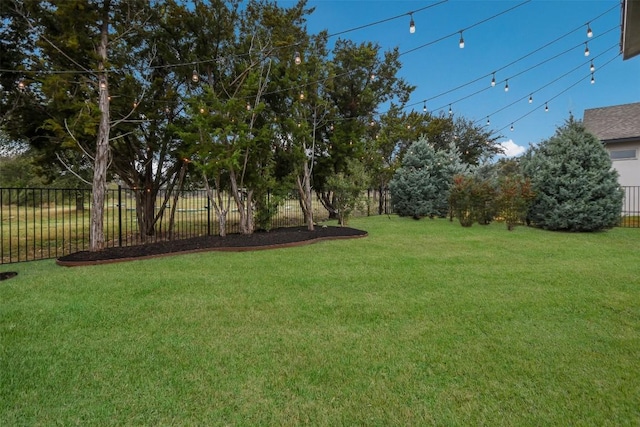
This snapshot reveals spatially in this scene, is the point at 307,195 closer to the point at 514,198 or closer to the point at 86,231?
the point at 514,198

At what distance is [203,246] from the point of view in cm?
669

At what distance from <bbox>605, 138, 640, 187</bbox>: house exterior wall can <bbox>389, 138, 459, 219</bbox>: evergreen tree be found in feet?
23.8

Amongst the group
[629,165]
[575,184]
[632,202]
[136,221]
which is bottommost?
[136,221]

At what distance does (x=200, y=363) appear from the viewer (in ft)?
7.14

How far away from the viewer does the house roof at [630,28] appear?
278 cm

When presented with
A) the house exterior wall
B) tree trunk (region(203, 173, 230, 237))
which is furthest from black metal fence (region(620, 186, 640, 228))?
tree trunk (region(203, 173, 230, 237))

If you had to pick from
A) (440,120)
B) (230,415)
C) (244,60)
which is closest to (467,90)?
(244,60)

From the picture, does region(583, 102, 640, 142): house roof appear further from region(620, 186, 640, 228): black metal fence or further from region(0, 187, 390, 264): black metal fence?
region(0, 187, 390, 264): black metal fence

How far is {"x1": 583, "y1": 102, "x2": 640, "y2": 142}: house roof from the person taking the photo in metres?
13.7

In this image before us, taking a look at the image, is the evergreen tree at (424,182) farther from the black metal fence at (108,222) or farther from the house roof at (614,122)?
the house roof at (614,122)

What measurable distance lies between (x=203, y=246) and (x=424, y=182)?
9139 mm

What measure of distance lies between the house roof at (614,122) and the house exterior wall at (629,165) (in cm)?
46

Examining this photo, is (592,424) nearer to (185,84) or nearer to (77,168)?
(185,84)

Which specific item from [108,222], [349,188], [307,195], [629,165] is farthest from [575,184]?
[108,222]
